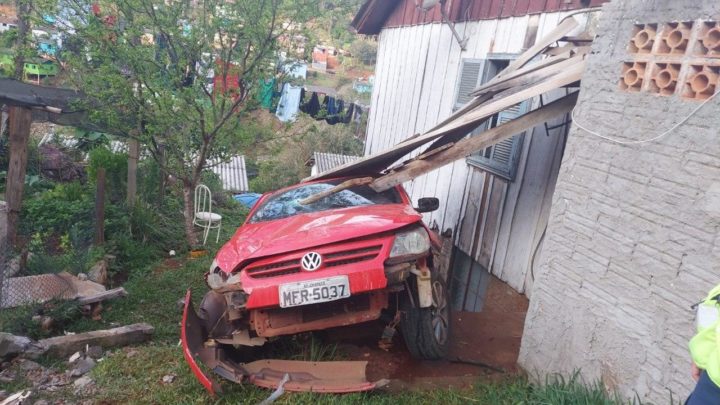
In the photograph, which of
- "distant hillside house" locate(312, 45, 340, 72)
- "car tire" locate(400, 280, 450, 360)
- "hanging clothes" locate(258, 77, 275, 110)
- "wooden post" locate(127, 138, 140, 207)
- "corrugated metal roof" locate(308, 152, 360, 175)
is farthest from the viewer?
"distant hillside house" locate(312, 45, 340, 72)

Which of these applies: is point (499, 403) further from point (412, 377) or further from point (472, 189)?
point (472, 189)

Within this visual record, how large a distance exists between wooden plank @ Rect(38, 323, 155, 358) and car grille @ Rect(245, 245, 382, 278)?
1978mm

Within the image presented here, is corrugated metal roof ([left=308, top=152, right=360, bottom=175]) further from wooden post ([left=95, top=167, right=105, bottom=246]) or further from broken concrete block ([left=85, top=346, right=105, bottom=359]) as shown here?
broken concrete block ([left=85, top=346, right=105, bottom=359])

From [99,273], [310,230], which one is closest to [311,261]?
[310,230]

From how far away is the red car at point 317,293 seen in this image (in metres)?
3.78

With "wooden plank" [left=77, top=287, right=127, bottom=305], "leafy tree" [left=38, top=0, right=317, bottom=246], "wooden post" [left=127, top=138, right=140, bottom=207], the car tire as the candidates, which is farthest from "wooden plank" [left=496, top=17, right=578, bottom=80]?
"wooden post" [left=127, top=138, right=140, bottom=207]

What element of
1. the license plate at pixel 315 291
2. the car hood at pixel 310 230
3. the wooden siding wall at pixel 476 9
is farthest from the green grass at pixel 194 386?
the wooden siding wall at pixel 476 9

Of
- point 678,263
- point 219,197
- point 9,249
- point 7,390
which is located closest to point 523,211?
point 678,263

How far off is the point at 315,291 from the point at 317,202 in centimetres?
151

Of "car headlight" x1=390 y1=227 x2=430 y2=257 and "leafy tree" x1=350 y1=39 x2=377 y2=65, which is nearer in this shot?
"car headlight" x1=390 y1=227 x2=430 y2=257

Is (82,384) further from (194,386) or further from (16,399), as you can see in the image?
(194,386)

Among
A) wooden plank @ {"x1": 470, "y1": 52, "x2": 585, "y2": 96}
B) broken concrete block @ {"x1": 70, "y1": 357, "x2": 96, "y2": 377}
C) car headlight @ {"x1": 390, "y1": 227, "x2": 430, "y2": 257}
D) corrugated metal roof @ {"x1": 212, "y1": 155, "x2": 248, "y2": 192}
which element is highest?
wooden plank @ {"x1": 470, "y1": 52, "x2": 585, "y2": 96}

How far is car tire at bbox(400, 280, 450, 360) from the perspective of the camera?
4156 millimetres

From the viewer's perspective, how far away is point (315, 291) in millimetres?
3730
